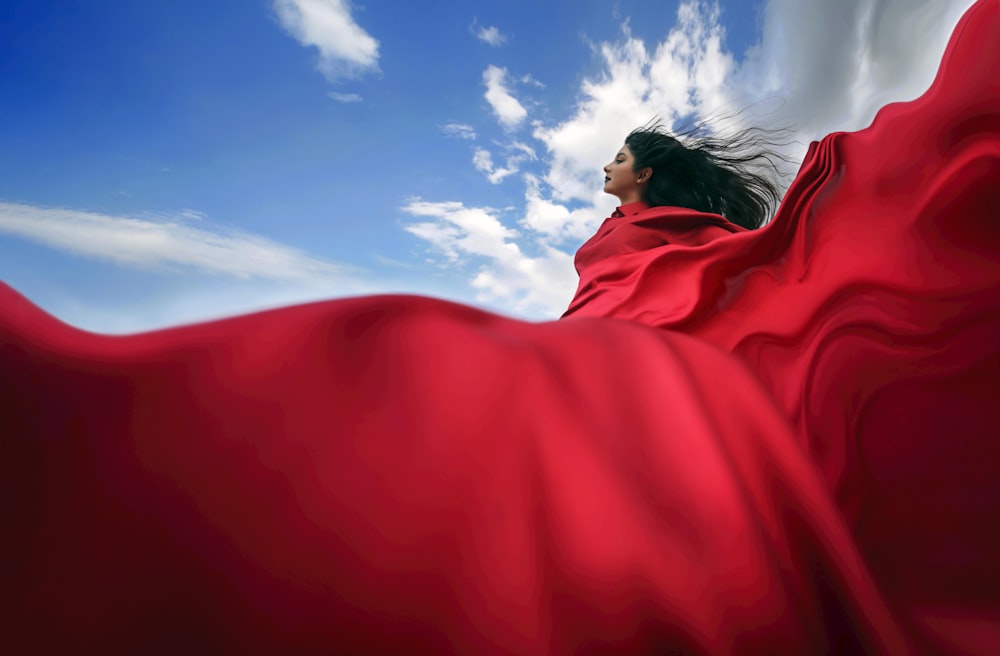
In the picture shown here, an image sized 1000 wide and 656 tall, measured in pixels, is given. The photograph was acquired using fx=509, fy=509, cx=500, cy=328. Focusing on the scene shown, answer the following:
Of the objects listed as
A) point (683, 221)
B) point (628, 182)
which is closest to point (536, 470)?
point (683, 221)

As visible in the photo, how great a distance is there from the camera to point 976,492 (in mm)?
646

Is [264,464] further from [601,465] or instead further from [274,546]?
[601,465]

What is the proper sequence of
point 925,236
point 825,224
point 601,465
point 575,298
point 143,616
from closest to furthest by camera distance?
point 143,616 < point 601,465 < point 925,236 < point 825,224 < point 575,298

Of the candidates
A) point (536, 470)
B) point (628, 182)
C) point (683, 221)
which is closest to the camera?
point (536, 470)

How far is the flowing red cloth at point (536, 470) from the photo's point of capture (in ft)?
1.09

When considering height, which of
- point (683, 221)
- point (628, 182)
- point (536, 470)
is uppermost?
point (628, 182)

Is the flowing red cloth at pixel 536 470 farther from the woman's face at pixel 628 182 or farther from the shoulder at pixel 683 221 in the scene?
the woman's face at pixel 628 182

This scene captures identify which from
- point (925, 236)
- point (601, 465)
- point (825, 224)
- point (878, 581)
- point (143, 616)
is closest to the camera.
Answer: point (143, 616)

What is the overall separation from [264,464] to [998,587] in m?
0.84

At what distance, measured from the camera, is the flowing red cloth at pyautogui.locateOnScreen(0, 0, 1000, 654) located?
Result: 0.33m

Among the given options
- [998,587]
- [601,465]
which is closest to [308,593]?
[601,465]

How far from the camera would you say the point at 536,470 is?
1.47 feet

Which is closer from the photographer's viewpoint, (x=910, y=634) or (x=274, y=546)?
(x=274, y=546)

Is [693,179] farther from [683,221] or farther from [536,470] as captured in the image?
[536,470]
